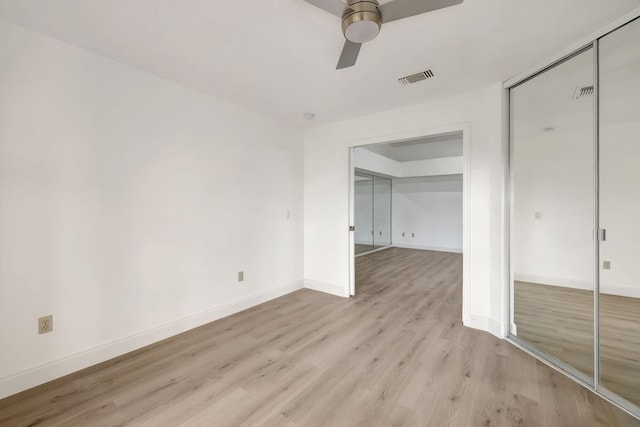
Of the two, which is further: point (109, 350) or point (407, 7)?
point (109, 350)

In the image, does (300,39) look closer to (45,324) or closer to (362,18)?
(362,18)

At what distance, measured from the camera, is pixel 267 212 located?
3586 millimetres

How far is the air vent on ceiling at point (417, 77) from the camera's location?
2383 millimetres

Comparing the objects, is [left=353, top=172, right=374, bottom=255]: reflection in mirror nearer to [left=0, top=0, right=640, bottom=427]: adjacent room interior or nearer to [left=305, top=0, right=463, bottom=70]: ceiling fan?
[left=0, top=0, right=640, bottom=427]: adjacent room interior

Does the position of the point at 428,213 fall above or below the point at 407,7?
below

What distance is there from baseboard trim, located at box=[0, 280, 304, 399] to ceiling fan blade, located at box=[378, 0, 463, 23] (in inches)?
123

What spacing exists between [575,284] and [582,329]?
0.46 m

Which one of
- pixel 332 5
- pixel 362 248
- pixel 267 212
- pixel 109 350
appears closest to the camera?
pixel 332 5

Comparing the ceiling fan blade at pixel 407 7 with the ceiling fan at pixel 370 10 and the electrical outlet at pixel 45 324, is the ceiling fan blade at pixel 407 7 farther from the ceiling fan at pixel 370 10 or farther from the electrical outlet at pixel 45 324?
the electrical outlet at pixel 45 324

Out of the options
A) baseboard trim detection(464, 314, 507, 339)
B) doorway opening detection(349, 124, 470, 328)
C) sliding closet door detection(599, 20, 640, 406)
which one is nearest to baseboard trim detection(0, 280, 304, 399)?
baseboard trim detection(464, 314, 507, 339)

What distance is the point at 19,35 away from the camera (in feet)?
5.83

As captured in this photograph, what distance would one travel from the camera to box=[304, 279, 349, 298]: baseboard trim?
376cm

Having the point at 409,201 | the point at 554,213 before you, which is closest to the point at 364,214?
the point at 409,201

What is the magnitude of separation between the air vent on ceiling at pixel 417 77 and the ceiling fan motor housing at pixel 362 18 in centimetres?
114
